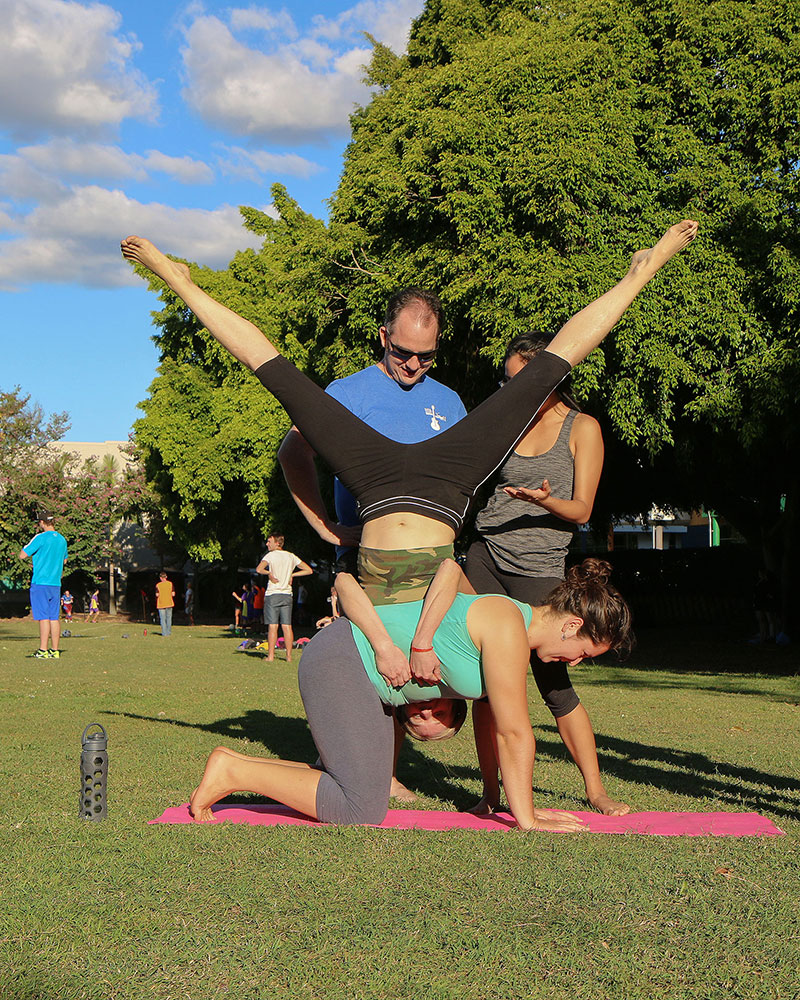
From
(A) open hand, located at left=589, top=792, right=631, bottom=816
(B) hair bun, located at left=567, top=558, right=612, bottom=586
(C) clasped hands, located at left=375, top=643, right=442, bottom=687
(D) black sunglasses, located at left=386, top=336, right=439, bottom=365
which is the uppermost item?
(D) black sunglasses, located at left=386, top=336, right=439, bottom=365

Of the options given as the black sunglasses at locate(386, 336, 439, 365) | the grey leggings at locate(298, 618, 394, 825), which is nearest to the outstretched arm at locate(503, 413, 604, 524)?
the black sunglasses at locate(386, 336, 439, 365)

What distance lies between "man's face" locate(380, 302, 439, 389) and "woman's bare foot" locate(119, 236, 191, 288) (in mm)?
957

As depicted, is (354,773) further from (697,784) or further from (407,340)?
(697,784)

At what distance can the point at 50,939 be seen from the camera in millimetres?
2949

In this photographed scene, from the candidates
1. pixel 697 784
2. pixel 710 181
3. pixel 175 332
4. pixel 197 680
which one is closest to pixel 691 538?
pixel 175 332

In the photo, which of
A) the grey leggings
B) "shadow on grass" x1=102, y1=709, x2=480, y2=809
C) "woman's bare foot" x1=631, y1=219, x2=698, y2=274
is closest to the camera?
the grey leggings

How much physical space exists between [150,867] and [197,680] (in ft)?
29.3

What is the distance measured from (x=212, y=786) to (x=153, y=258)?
2.34m

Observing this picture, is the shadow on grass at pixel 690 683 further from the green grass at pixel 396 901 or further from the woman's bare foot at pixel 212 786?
the woman's bare foot at pixel 212 786

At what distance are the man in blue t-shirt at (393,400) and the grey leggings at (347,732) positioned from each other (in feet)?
2.39

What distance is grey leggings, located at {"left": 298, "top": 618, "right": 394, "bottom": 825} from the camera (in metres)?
4.18

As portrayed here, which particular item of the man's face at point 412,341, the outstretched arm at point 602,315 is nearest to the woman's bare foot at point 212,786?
the man's face at point 412,341

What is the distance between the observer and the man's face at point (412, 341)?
4391 mm

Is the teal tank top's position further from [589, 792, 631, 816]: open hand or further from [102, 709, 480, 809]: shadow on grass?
[102, 709, 480, 809]: shadow on grass
